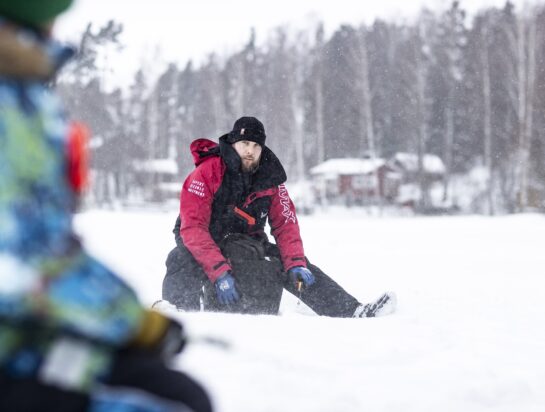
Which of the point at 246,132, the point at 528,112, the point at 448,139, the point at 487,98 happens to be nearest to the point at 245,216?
the point at 246,132

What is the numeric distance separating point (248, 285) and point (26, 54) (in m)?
2.54

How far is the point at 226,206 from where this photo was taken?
3.27 meters

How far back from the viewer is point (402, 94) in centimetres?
2725

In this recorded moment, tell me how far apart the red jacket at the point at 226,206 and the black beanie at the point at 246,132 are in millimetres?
64

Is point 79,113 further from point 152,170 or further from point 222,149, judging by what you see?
point 222,149

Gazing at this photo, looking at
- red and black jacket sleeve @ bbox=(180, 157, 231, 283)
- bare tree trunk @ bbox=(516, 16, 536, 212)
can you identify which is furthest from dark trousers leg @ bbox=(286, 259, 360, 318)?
bare tree trunk @ bbox=(516, 16, 536, 212)

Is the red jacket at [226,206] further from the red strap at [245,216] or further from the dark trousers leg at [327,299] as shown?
the dark trousers leg at [327,299]

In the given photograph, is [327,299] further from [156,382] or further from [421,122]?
[421,122]

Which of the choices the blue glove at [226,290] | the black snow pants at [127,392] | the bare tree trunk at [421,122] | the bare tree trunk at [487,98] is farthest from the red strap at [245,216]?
the bare tree trunk at [487,98]

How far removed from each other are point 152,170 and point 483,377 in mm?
30717

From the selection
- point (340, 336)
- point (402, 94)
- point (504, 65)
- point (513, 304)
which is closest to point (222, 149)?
point (340, 336)

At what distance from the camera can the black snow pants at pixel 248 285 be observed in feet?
10.4

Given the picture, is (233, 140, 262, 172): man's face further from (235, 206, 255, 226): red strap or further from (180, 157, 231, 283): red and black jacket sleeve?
(235, 206, 255, 226): red strap

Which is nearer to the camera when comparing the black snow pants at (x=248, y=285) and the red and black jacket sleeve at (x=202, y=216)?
the red and black jacket sleeve at (x=202, y=216)
